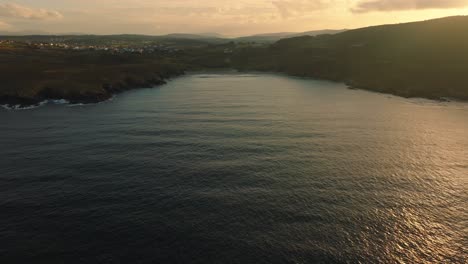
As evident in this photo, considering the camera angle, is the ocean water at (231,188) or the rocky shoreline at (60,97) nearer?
the ocean water at (231,188)

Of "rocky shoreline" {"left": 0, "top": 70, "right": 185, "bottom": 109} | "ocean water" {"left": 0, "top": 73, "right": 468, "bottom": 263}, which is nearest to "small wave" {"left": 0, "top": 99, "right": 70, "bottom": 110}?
"rocky shoreline" {"left": 0, "top": 70, "right": 185, "bottom": 109}

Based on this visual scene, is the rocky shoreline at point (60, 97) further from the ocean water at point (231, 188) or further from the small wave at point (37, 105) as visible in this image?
the ocean water at point (231, 188)

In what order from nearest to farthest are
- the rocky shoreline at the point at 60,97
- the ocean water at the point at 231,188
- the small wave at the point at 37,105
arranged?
1. the ocean water at the point at 231,188
2. the small wave at the point at 37,105
3. the rocky shoreline at the point at 60,97

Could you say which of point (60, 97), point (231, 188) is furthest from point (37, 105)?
point (231, 188)

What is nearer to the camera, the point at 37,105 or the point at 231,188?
the point at 231,188

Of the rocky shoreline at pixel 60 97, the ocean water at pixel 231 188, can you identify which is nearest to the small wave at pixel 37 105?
the rocky shoreline at pixel 60 97

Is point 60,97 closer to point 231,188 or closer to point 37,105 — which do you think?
point 37,105

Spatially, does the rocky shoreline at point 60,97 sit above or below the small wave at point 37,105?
above

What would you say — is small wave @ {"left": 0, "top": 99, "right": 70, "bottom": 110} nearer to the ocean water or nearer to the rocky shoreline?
the rocky shoreline

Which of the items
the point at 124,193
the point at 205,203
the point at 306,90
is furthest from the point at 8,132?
the point at 306,90
